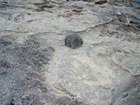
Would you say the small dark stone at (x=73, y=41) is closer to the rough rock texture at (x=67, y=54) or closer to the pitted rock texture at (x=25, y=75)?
the rough rock texture at (x=67, y=54)

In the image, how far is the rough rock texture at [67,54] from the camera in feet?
5.23

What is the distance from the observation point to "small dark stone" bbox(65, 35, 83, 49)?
1.97 meters

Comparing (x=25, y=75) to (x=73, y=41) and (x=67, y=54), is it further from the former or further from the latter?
(x=73, y=41)

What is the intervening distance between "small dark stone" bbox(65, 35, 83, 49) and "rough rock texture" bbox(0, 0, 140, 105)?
4 cm

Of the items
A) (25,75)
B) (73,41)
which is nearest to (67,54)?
(73,41)

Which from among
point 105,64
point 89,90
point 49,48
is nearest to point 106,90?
point 89,90

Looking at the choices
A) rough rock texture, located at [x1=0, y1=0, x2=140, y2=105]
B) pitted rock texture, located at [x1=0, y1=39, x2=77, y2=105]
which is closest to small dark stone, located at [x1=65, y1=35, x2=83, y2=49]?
rough rock texture, located at [x1=0, y1=0, x2=140, y2=105]

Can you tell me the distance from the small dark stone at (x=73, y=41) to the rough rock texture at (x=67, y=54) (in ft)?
0.14

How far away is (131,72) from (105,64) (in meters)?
0.24

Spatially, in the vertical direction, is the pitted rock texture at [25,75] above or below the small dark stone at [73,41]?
below

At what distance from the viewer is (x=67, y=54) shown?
1.91m

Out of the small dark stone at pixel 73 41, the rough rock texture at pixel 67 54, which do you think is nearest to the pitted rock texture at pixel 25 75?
the rough rock texture at pixel 67 54

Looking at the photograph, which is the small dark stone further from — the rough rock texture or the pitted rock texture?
the pitted rock texture

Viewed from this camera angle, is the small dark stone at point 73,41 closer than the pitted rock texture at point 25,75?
No
